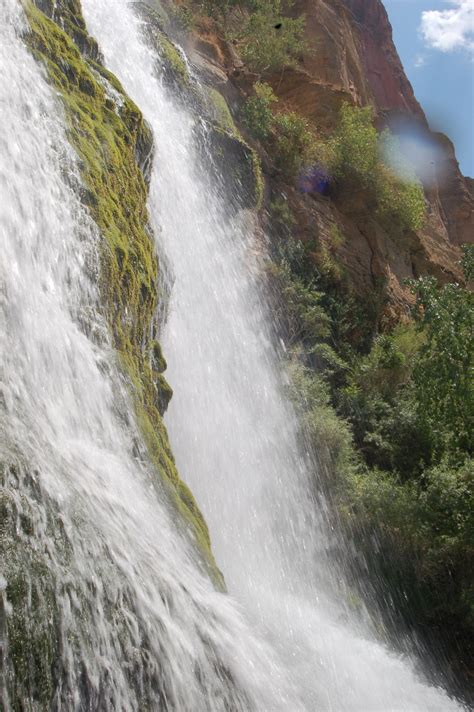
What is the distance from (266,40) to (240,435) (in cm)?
1604

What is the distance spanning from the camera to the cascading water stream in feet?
24.6

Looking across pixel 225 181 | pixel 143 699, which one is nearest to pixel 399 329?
pixel 225 181

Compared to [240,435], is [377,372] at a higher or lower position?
higher

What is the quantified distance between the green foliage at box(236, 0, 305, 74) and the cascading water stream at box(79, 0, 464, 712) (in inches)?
256

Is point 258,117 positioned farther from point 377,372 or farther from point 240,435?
point 240,435

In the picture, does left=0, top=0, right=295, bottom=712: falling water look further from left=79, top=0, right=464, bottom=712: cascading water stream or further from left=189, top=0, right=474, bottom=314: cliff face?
left=189, top=0, right=474, bottom=314: cliff face

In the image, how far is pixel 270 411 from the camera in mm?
12430

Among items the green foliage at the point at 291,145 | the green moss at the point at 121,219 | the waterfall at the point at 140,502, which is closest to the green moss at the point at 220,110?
the green foliage at the point at 291,145

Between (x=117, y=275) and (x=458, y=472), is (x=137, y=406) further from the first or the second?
(x=458, y=472)

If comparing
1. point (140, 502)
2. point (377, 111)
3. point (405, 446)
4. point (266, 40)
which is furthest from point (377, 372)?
point (377, 111)

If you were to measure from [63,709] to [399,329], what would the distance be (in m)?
15.0

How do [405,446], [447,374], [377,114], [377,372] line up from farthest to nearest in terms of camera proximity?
[377,114] → [377,372] → [405,446] → [447,374]

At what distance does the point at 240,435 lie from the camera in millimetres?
11250

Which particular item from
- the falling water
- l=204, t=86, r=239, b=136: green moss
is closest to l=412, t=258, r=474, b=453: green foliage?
the falling water
